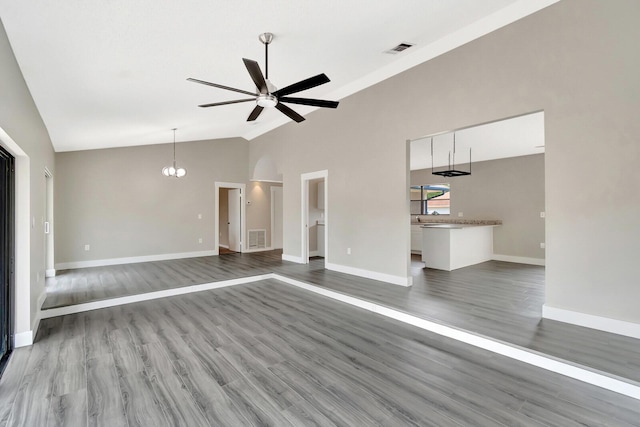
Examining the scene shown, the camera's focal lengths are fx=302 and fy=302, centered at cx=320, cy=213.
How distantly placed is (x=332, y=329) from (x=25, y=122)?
12.4 ft

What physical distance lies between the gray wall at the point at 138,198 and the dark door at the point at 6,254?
159 inches

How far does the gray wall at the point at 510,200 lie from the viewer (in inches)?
270

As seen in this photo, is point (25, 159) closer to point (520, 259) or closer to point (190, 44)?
point (190, 44)

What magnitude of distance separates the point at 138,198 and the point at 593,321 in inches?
324

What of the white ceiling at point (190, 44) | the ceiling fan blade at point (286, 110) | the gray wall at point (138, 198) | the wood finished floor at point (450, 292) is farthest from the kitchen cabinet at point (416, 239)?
the ceiling fan blade at point (286, 110)

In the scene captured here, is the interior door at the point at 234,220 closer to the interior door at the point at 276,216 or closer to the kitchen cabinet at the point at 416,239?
the interior door at the point at 276,216

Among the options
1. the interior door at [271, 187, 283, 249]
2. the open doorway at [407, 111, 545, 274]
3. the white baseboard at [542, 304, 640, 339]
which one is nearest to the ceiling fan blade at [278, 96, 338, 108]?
the white baseboard at [542, 304, 640, 339]

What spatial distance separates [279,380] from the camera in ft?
7.86

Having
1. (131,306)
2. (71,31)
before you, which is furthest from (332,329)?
(71,31)

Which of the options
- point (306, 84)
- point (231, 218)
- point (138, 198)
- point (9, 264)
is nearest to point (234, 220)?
point (231, 218)

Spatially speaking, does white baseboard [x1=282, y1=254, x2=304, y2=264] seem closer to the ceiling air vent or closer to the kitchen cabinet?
the kitchen cabinet

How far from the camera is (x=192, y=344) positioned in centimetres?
306

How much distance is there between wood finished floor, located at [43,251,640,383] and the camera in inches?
104

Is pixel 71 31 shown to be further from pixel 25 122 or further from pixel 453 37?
pixel 453 37
